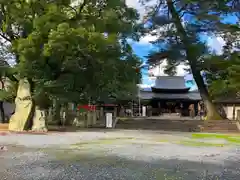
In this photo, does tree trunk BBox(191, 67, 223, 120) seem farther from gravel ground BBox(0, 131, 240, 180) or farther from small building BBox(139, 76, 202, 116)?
gravel ground BBox(0, 131, 240, 180)

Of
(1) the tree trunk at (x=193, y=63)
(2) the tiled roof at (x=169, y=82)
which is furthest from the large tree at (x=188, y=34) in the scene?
(2) the tiled roof at (x=169, y=82)

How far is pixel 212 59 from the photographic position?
23.7 meters

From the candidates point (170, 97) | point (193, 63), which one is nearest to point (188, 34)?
point (193, 63)

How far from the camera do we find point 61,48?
46.6 feet

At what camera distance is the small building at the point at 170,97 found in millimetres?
39469

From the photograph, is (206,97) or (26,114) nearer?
(26,114)

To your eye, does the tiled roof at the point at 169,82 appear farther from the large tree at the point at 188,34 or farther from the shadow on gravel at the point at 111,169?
the shadow on gravel at the point at 111,169

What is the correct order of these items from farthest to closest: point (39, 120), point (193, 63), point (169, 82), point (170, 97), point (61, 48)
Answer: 1. point (169, 82)
2. point (170, 97)
3. point (193, 63)
4. point (39, 120)
5. point (61, 48)

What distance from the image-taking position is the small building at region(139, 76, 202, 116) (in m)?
39.5

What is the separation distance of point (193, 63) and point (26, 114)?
1354 centimetres

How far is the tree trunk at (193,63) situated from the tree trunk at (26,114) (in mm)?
12223

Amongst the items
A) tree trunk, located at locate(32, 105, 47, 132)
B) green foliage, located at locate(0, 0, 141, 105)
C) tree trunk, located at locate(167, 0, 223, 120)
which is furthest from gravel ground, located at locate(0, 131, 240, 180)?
tree trunk, located at locate(167, 0, 223, 120)

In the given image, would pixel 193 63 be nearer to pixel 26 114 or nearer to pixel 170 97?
pixel 26 114

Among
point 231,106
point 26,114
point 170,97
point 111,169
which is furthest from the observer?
point 170,97
